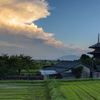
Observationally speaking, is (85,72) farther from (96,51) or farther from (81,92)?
(81,92)

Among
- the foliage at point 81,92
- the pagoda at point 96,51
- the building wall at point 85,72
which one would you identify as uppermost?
the pagoda at point 96,51

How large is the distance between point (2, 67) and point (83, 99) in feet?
55.4

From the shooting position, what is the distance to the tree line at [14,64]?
23.8 meters

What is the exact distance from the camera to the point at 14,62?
83.3ft

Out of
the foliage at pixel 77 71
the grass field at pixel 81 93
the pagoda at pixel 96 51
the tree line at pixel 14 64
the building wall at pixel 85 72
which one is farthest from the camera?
the pagoda at pixel 96 51

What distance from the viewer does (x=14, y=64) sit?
25.0 meters

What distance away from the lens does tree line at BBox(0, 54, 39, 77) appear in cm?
2377

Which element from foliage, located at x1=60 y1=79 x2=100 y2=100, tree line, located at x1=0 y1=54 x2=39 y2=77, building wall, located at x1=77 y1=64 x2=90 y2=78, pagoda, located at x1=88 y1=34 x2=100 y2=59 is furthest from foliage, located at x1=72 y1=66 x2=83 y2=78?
tree line, located at x1=0 y1=54 x2=39 y2=77

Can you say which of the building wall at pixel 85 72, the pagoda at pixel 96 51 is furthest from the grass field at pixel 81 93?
the pagoda at pixel 96 51

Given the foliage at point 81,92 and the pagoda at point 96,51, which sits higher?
the pagoda at point 96,51

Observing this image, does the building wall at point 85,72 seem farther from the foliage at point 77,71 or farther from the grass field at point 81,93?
the grass field at point 81,93

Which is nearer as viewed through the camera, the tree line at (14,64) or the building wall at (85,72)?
the tree line at (14,64)

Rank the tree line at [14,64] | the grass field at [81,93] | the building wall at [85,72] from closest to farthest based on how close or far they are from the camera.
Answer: the grass field at [81,93] < the tree line at [14,64] < the building wall at [85,72]

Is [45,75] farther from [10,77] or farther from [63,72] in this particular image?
[10,77]
